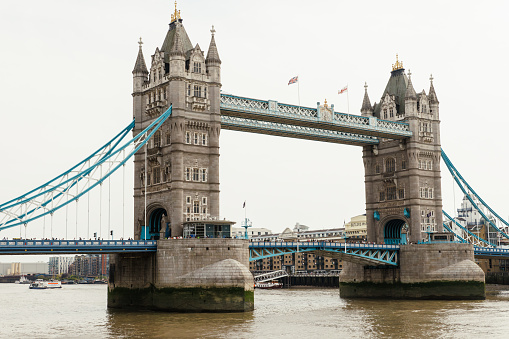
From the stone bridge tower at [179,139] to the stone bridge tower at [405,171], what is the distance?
100 ft

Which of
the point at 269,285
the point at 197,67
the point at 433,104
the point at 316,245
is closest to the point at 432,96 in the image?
the point at 433,104

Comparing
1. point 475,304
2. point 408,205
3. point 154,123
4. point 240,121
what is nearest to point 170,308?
point 154,123

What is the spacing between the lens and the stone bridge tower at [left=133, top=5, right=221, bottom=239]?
71.2 m

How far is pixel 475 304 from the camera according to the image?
74125mm

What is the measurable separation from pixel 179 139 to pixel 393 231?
38968 millimetres

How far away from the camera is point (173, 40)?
248 ft

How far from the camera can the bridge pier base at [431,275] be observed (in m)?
81.9

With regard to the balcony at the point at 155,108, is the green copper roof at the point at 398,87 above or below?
above

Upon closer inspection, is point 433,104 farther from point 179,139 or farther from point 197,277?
point 197,277

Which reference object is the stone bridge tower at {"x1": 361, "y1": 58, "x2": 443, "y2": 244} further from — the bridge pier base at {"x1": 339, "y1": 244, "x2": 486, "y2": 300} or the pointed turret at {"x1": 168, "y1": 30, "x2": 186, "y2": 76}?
the pointed turret at {"x1": 168, "y1": 30, "x2": 186, "y2": 76}

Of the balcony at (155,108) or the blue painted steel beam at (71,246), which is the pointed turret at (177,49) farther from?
the blue painted steel beam at (71,246)

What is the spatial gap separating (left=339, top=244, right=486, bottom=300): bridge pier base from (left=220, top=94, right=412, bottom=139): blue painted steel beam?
15501 millimetres

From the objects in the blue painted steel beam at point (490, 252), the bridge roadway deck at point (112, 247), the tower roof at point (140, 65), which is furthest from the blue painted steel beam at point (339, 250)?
the tower roof at point (140, 65)

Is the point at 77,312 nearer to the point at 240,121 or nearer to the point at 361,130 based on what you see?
the point at 240,121
